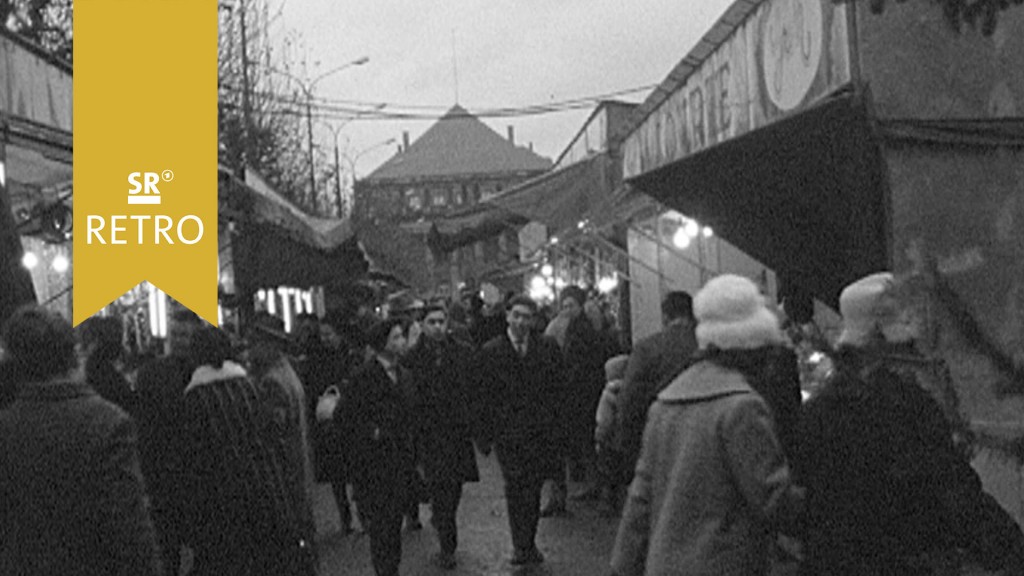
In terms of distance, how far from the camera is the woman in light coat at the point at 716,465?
4.91 m

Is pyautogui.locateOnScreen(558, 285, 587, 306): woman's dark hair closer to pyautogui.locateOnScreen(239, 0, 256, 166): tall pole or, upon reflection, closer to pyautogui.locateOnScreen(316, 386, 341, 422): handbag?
pyautogui.locateOnScreen(316, 386, 341, 422): handbag

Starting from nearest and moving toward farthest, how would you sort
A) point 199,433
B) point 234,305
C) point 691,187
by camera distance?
point 199,433 → point 691,187 → point 234,305

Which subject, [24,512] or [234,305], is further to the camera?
[234,305]

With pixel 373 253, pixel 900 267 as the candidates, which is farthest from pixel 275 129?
pixel 900 267

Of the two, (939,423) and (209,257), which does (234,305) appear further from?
(939,423)

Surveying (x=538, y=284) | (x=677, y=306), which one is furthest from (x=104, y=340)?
(x=538, y=284)

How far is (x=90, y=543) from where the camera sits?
498cm

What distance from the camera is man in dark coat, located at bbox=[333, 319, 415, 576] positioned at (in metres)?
9.30

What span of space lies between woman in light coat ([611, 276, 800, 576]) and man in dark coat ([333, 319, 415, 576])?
4226 millimetres

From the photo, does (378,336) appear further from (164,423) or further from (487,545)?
(487,545)

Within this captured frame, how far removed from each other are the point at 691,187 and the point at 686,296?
6.89 feet

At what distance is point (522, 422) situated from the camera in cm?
1084
